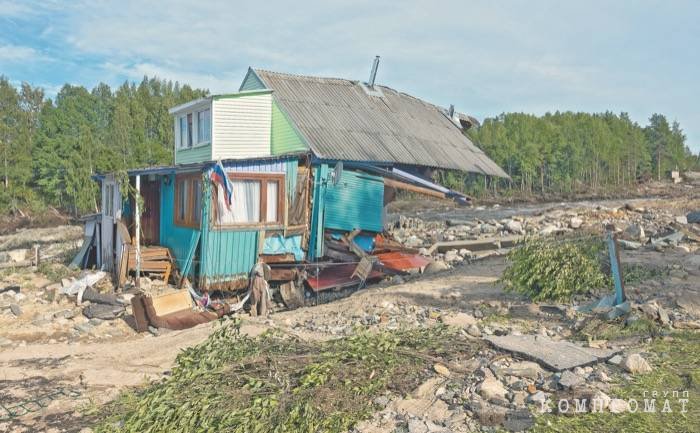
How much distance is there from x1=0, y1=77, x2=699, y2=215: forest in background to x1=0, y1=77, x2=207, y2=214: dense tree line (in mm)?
82

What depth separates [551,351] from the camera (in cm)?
552

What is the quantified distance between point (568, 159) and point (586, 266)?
57213 millimetres

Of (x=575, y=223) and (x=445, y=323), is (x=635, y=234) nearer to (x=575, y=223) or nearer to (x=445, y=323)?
(x=575, y=223)

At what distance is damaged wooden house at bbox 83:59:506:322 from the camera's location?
11.2 m

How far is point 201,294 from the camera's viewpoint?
11039 mm

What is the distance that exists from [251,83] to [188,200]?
5.64 metres

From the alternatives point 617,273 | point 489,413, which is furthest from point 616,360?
point 617,273

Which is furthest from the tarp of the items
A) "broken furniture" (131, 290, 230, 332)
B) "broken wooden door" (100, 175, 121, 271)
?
"broken wooden door" (100, 175, 121, 271)

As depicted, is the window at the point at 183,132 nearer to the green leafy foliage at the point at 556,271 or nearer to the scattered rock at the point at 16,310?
the scattered rock at the point at 16,310

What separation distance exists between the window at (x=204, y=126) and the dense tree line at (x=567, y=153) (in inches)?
1612

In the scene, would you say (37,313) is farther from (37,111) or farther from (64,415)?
(37,111)

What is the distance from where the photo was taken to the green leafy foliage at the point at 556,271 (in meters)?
8.08

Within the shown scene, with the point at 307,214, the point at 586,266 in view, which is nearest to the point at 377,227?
the point at 307,214

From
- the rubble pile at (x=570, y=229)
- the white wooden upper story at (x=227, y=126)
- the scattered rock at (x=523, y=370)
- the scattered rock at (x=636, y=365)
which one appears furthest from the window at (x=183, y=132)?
the scattered rock at (x=636, y=365)
